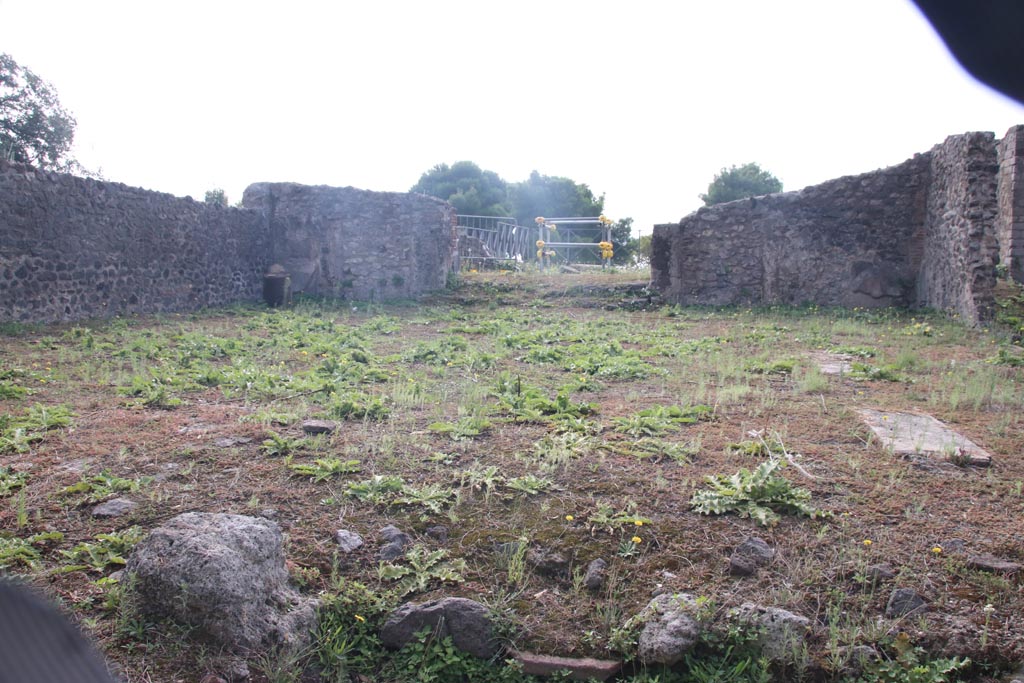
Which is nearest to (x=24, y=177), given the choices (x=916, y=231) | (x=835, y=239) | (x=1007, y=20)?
(x=1007, y=20)

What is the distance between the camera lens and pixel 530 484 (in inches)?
146

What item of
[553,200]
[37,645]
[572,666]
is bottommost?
[572,666]

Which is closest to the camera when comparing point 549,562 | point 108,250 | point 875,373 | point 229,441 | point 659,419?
point 549,562

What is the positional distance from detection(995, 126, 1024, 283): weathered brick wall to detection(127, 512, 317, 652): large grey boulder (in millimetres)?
11995

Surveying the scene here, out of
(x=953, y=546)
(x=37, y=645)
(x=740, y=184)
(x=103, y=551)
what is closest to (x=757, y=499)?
(x=953, y=546)

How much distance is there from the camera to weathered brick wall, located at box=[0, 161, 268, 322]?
30.3 ft

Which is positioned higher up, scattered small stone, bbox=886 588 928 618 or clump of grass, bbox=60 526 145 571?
clump of grass, bbox=60 526 145 571

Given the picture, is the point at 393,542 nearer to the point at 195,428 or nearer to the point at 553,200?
the point at 195,428

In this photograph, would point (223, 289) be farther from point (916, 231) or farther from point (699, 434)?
point (916, 231)

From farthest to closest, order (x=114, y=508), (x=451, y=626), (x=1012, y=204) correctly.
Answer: (x=1012, y=204) < (x=114, y=508) < (x=451, y=626)

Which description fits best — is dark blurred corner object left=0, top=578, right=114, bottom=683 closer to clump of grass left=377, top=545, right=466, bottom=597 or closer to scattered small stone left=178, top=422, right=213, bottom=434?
clump of grass left=377, top=545, right=466, bottom=597

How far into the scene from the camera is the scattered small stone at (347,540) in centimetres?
320

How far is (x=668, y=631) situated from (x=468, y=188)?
37117 mm

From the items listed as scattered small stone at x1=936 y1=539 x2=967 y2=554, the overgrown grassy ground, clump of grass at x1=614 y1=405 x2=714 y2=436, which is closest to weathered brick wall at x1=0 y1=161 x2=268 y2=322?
the overgrown grassy ground
